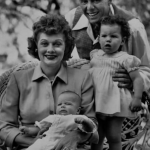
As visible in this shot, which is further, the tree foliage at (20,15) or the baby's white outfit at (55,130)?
the tree foliage at (20,15)

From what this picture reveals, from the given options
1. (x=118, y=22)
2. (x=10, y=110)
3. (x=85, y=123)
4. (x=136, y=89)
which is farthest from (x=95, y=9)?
(x=85, y=123)

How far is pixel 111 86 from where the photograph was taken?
11.0 feet

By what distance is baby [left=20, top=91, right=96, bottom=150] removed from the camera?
9.53 feet

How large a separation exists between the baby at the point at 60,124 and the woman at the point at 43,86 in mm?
108

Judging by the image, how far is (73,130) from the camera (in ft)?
9.82

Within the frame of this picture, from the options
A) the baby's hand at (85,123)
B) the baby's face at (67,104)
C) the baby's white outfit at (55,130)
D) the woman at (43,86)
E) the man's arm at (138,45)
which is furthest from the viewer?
the man's arm at (138,45)

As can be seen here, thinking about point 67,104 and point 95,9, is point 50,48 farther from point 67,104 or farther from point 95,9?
point 95,9

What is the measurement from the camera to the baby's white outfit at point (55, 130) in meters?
2.91

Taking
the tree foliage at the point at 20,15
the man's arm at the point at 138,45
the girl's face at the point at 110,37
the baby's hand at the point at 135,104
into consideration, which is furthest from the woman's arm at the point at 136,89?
the tree foliage at the point at 20,15

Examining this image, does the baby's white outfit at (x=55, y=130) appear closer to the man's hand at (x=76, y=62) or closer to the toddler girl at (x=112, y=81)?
the toddler girl at (x=112, y=81)

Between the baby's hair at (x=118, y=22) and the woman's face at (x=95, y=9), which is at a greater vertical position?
the woman's face at (x=95, y=9)

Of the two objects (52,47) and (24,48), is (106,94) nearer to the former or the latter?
(52,47)

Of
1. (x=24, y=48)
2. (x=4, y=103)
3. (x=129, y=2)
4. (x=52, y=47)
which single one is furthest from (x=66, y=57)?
(x=129, y=2)

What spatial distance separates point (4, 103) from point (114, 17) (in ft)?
2.98
